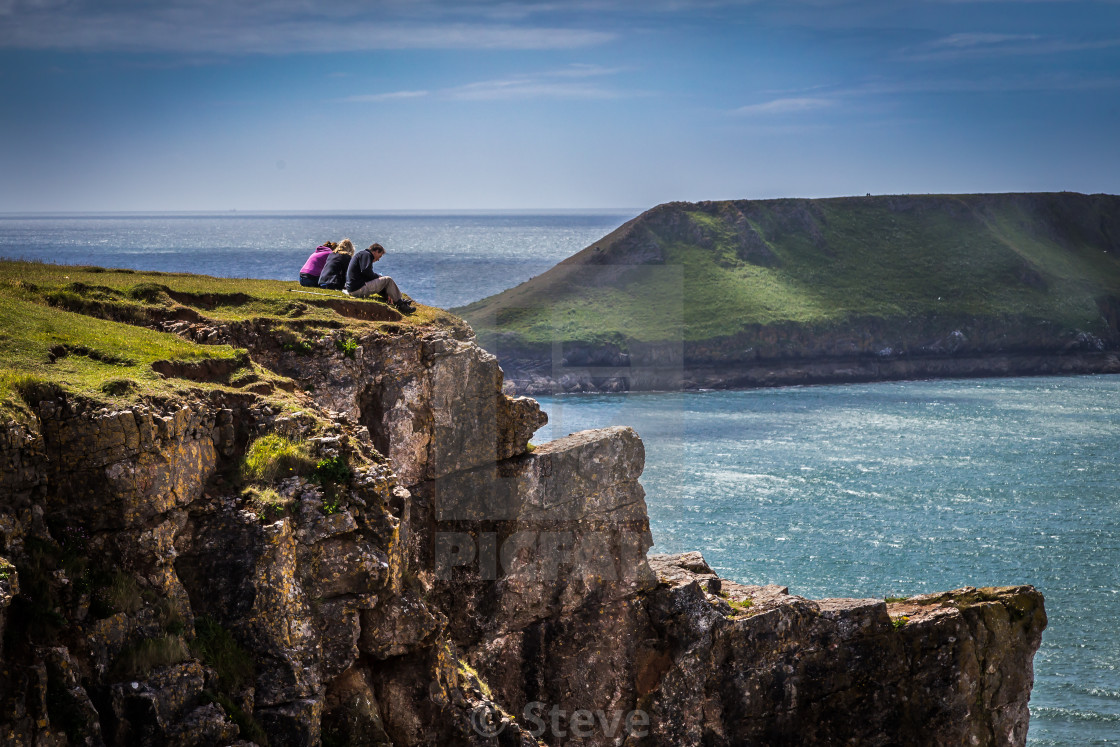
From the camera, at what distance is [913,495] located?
8869cm

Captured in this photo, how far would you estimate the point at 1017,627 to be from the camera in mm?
28062

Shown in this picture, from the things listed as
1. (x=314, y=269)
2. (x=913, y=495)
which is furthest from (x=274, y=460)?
(x=913, y=495)

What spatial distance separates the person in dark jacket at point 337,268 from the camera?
26797 mm

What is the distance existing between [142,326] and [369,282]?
6252 mm

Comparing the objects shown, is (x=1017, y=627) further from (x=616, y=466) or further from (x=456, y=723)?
(x=456, y=723)

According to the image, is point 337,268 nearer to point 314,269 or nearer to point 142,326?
point 314,269

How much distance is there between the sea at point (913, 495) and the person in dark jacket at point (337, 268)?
111 feet

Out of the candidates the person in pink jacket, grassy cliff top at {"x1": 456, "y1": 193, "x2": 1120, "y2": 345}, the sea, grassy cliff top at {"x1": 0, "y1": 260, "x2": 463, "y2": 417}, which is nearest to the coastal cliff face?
grassy cliff top at {"x1": 0, "y1": 260, "x2": 463, "y2": 417}

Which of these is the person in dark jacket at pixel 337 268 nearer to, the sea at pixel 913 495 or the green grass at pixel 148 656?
the green grass at pixel 148 656

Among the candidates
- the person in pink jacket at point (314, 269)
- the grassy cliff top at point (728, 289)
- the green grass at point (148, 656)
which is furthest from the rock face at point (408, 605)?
the grassy cliff top at point (728, 289)

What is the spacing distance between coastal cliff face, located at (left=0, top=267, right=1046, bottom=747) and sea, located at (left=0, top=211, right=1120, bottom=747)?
2096 cm

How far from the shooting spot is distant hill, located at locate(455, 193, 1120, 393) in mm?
154125

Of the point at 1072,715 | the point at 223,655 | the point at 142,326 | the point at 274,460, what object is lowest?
the point at 1072,715

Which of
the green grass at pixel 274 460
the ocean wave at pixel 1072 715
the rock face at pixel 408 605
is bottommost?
the ocean wave at pixel 1072 715
